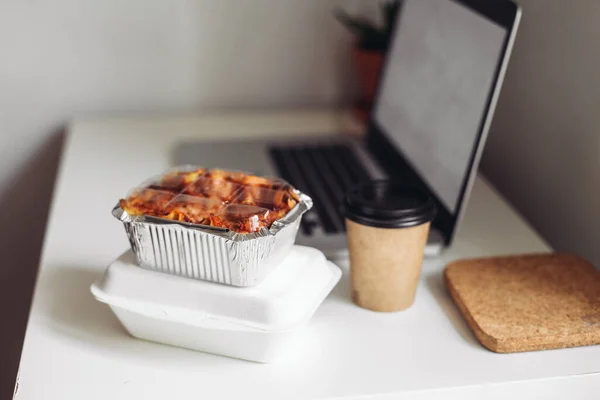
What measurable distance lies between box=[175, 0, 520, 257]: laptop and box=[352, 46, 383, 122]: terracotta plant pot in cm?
12

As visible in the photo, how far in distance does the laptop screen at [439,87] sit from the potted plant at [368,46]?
0.44 ft

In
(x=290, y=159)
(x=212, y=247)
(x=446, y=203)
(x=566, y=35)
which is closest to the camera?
(x=212, y=247)

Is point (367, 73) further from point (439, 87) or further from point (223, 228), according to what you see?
point (223, 228)

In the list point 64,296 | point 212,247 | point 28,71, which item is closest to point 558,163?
point 212,247

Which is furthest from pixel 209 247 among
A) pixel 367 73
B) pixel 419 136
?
pixel 367 73

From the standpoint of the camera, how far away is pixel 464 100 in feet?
3.12

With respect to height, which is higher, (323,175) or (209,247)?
(209,247)

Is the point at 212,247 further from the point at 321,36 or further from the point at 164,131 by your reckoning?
the point at 321,36

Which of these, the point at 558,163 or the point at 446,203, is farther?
the point at 558,163

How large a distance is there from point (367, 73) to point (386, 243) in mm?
727

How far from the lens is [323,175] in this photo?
1.18 metres

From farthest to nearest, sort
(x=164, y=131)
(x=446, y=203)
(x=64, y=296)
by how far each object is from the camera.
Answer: (x=164, y=131) → (x=446, y=203) → (x=64, y=296)

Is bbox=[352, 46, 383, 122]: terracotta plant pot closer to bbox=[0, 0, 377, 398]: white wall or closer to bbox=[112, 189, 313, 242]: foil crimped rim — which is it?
bbox=[0, 0, 377, 398]: white wall

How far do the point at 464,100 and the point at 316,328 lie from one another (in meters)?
0.37
